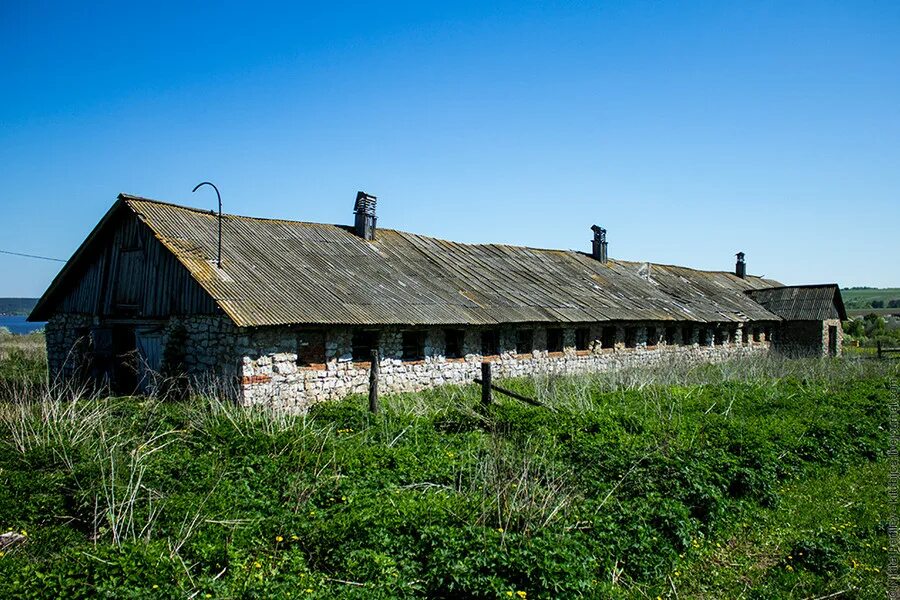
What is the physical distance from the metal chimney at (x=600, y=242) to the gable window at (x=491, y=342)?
15058mm

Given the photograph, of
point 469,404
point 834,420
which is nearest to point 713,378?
point 834,420

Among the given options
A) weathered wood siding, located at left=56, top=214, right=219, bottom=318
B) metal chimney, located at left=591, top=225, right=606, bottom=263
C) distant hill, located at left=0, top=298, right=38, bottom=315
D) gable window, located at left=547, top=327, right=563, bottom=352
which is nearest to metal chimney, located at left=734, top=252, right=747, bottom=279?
metal chimney, located at left=591, top=225, right=606, bottom=263

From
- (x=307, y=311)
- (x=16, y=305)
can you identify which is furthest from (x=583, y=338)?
(x=16, y=305)

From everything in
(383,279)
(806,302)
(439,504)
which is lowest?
(439,504)

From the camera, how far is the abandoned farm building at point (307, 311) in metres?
14.7

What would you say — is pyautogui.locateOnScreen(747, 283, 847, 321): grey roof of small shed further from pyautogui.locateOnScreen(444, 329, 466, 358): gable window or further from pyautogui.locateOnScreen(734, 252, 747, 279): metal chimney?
pyautogui.locateOnScreen(444, 329, 466, 358): gable window

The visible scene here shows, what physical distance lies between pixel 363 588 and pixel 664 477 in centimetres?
483

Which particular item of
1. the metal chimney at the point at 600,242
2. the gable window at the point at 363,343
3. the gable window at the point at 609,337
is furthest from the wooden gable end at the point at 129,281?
the metal chimney at the point at 600,242

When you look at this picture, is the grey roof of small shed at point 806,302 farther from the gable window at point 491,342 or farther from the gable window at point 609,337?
the gable window at point 491,342

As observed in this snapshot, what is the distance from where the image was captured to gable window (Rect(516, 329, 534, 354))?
20.9 metres

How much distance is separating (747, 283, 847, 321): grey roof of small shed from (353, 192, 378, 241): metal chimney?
26.6 meters

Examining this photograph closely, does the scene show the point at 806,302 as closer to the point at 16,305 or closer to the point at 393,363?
the point at 393,363

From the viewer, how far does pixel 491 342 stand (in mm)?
20141

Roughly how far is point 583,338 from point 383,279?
342 inches
